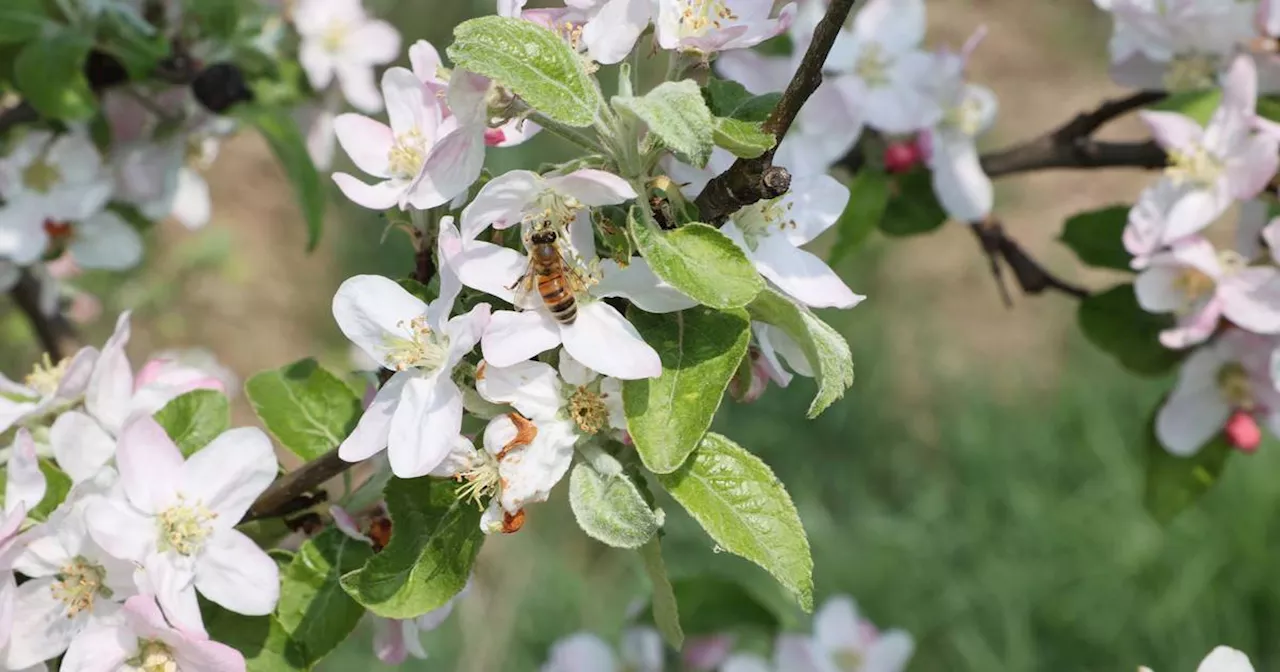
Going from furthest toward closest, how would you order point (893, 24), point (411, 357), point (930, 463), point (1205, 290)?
1. point (930, 463)
2. point (893, 24)
3. point (1205, 290)
4. point (411, 357)

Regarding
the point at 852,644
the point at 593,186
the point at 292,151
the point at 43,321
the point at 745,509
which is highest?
the point at 593,186

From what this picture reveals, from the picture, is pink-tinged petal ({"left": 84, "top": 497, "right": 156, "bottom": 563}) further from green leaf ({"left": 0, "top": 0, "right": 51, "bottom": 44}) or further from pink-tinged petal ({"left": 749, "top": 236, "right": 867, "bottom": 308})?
green leaf ({"left": 0, "top": 0, "right": 51, "bottom": 44})

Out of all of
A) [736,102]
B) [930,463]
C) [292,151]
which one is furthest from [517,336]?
[930,463]

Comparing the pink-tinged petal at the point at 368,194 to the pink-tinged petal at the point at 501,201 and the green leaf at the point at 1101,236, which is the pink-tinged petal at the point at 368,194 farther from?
the green leaf at the point at 1101,236

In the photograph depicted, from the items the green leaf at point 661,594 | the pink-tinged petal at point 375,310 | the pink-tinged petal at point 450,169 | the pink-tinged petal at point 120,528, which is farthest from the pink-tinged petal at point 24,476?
the green leaf at point 661,594

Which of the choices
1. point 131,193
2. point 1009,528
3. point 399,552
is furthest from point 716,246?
point 1009,528

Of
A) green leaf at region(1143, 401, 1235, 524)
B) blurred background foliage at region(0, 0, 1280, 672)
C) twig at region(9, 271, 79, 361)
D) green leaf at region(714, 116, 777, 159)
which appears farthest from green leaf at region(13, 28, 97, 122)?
blurred background foliage at region(0, 0, 1280, 672)

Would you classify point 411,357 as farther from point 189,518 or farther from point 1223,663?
point 1223,663
